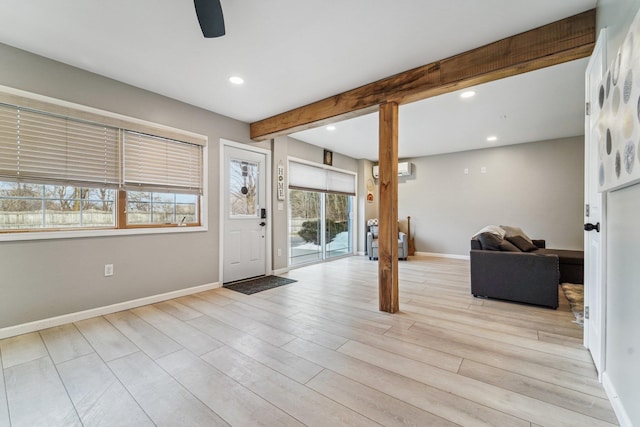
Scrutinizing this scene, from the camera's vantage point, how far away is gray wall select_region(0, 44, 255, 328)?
7.66 feet

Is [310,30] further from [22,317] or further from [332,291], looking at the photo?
[22,317]

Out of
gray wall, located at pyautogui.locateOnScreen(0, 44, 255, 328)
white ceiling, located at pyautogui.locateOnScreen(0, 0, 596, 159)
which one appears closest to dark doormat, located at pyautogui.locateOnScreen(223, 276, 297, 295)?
gray wall, located at pyautogui.locateOnScreen(0, 44, 255, 328)

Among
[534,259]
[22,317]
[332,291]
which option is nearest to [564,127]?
[534,259]

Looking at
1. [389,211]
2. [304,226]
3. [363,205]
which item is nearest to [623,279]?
[389,211]

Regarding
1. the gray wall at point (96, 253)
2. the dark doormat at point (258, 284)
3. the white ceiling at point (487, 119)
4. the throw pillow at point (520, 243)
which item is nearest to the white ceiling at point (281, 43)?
the white ceiling at point (487, 119)

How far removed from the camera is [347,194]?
671 cm

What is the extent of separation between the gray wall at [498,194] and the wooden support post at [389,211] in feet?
13.6

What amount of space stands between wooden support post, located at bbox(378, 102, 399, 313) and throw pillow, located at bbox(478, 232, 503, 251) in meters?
1.42

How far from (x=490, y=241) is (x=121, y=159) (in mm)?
4503

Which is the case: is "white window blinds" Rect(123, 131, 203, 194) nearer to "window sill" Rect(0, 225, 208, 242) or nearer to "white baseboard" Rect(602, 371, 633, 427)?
"window sill" Rect(0, 225, 208, 242)

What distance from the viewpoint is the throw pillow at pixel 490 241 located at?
10.9ft

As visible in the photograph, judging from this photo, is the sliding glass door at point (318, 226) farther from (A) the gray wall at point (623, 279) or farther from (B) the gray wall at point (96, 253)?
(A) the gray wall at point (623, 279)

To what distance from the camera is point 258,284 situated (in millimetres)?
3961

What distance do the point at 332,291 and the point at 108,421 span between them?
8.55 feet
